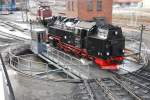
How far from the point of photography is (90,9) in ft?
142

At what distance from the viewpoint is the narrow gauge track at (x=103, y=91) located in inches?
607

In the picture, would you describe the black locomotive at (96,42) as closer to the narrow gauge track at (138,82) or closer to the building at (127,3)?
the narrow gauge track at (138,82)

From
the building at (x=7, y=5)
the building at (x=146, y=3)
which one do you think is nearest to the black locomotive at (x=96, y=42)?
the building at (x=7, y=5)

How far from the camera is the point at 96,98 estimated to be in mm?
15320

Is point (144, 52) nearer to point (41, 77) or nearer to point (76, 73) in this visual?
point (76, 73)

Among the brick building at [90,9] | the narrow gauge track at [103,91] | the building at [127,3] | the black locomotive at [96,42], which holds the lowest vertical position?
the narrow gauge track at [103,91]

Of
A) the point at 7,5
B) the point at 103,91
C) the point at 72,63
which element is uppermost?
the point at 7,5

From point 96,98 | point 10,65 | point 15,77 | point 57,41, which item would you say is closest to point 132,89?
point 96,98

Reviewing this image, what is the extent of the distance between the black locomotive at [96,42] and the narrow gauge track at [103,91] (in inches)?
110

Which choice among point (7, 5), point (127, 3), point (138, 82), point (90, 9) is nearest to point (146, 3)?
point (127, 3)

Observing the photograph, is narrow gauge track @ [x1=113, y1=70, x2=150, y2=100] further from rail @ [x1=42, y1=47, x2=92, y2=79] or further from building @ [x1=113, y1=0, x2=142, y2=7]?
building @ [x1=113, y1=0, x2=142, y2=7]

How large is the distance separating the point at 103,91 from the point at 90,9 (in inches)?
1108

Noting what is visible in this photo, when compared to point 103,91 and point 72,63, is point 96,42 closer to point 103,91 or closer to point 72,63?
point 72,63

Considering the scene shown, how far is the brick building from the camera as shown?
4238 centimetres
